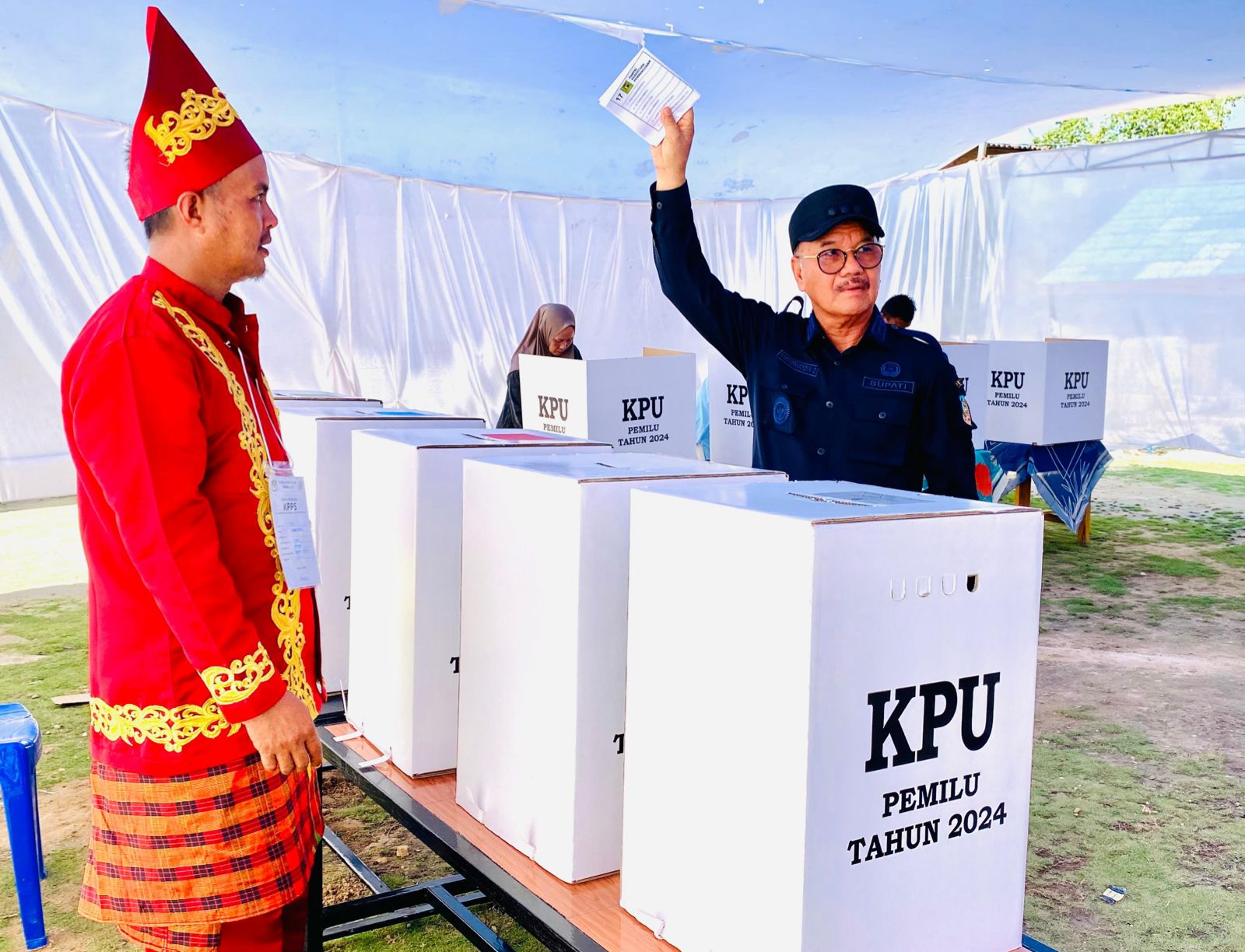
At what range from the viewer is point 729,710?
3.26 feet

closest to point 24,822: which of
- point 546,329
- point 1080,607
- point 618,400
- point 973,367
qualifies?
point 618,400

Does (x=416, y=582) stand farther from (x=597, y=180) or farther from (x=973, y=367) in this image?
(x=597, y=180)

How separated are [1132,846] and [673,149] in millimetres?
2098

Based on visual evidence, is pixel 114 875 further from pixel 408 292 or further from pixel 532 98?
pixel 408 292

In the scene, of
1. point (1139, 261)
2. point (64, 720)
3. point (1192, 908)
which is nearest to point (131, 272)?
point (64, 720)

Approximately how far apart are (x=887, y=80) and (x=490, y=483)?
5.94m

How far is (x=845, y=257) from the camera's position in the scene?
1.86m

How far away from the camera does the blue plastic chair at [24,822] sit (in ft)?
6.92

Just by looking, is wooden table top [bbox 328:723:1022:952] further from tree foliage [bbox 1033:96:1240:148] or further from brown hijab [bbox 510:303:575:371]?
tree foliage [bbox 1033:96:1240:148]

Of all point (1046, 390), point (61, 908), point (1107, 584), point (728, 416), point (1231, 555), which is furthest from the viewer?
point (1231, 555)

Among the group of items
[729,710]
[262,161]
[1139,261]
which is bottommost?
[729,710]

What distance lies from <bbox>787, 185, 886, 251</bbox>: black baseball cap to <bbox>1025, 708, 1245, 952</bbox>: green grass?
1.53 metres

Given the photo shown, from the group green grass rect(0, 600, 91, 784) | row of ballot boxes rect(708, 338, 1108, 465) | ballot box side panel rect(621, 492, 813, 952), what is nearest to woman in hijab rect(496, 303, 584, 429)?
row of ballot boxes rect(708, 338, 1108, 465)

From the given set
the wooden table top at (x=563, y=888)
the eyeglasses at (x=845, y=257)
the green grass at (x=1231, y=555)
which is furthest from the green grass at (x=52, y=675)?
the green grass at (x=1231, y=555)
